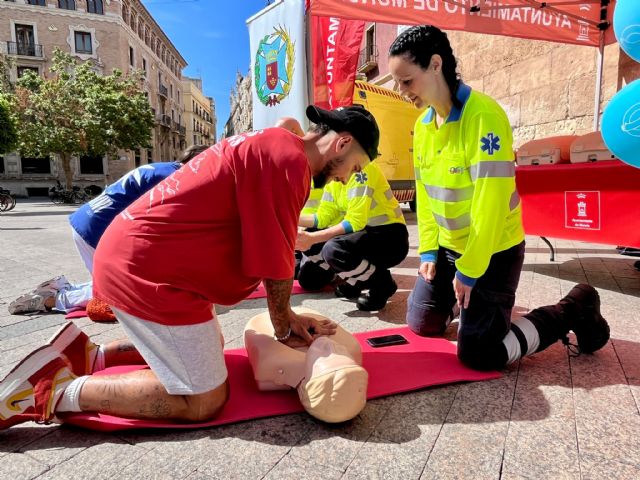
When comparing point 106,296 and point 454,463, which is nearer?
point 454,463

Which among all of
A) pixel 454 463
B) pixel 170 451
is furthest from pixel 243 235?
pixel 454 463

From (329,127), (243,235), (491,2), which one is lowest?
(243,235)

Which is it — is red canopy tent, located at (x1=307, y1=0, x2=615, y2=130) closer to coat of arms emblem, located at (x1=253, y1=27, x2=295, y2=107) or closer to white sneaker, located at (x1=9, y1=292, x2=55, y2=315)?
coat of arms emblem, located at (x1=253, y1=27, x2=295, y2=107)

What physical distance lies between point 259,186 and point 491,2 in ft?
15.8

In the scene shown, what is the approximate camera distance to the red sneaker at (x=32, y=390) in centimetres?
158

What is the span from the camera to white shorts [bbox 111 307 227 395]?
162 cm

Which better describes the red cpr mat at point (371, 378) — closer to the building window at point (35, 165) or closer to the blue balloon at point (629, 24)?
the blue balloon at point (629, 24)

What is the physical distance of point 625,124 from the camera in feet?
9.25

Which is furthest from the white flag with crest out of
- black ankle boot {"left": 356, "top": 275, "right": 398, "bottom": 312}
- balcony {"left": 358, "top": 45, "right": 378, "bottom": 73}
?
balcony {"left": 358, "top": 45, "right": 378, "bottom": 73}

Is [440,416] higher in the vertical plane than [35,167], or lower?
lower

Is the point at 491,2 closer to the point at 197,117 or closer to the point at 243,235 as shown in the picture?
the point at 243,235

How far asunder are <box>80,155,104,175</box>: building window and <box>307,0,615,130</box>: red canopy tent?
110ft

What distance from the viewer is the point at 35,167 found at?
101 ft

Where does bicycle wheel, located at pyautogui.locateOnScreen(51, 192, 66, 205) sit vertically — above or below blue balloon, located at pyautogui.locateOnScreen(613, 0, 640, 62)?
below
